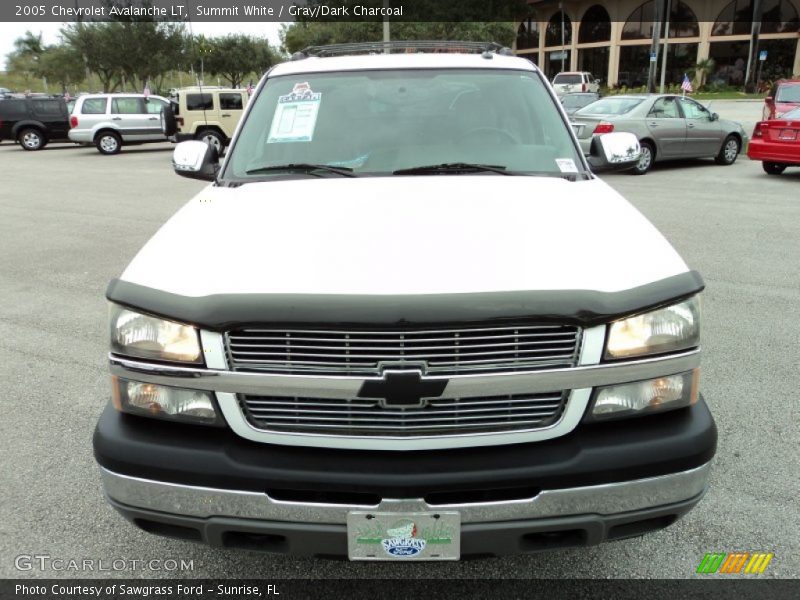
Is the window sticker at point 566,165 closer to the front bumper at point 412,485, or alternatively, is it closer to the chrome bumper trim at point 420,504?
the front bumper at point 412,485

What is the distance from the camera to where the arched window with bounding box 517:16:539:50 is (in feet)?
211

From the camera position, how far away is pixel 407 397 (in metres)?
1.94

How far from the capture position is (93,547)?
270 cm

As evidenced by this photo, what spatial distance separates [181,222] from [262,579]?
4.54ft

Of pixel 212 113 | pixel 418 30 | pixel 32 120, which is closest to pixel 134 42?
pixel 418 30

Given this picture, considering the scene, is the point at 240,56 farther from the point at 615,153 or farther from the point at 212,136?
the point at 615,153

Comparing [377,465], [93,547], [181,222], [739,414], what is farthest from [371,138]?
[739,414]

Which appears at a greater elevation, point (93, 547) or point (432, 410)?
point (432, 410)

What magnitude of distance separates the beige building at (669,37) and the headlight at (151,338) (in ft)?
188

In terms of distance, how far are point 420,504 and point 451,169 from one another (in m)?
1.71

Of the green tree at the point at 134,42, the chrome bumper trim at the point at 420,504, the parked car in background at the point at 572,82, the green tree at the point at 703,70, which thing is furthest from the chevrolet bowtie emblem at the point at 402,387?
the green tree at the point at 703,70

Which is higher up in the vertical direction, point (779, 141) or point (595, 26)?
point (595, 26)

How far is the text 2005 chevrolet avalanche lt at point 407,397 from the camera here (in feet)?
6.36

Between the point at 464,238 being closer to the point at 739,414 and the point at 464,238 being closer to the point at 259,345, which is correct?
the point at 259,345
